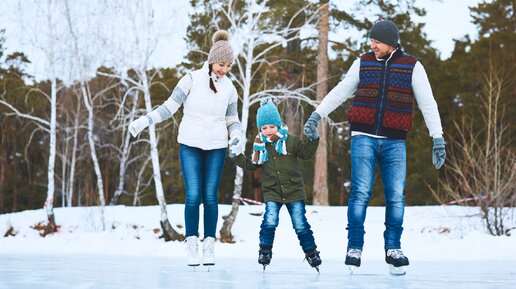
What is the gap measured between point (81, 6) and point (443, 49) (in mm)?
19739

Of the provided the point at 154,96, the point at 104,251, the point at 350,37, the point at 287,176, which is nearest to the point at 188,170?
the point at 287,176

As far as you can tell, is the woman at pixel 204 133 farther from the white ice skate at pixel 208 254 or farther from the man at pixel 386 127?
the man at pixel 386 127

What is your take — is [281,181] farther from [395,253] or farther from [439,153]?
[439,153]

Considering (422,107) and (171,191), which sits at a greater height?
(422,107)

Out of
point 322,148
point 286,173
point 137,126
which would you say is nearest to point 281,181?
point 286,173

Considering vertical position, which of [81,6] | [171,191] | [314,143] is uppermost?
[81,6]

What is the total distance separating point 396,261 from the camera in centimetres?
457

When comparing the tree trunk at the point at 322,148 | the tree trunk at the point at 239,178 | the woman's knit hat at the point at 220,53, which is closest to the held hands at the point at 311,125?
the woman's knit hat at the point at 220,53

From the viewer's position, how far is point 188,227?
5.16 metres

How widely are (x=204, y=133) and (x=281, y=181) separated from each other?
27.0 inches

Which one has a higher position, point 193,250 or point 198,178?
point 198,178

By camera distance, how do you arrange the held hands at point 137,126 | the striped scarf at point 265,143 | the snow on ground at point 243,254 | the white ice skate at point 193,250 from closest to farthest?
the snow on ground at point 243,254, the held hands at point 137,126, the striped scarf at point 265,143, the white ice skate at point 193,250

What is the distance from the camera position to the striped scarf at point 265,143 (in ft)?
16.3

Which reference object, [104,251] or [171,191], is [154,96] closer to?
[171,191]
